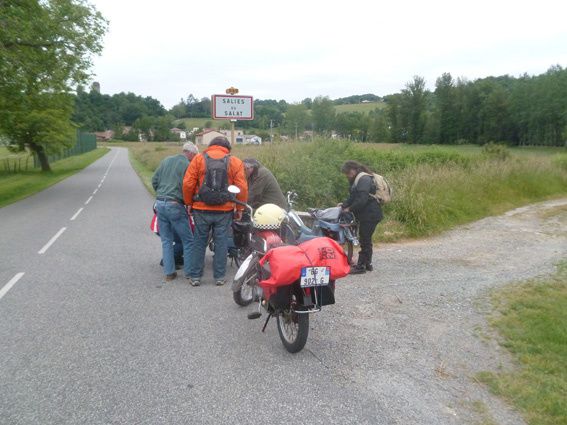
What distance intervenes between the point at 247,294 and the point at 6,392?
2621mm

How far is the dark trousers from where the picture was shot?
673 cm

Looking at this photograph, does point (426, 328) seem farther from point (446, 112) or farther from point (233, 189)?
point (446, 112)

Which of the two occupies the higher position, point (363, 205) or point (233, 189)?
point (233, 189)

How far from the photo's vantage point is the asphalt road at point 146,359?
10.5 feet

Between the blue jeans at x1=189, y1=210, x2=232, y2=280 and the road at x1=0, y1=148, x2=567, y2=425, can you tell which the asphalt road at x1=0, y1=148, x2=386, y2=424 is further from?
the blue jeans at x1=189, y1=210, x2=232, y2=280

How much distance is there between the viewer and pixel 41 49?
1833 centimetres

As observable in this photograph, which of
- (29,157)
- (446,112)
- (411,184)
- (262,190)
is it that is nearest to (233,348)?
(262,190)

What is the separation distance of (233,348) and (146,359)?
0.79 metres

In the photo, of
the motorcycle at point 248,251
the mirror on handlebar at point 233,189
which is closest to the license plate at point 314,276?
the motorcycle at point 248,251

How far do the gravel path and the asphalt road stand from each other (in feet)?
0.43

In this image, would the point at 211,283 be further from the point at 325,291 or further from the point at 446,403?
the point at 446,403

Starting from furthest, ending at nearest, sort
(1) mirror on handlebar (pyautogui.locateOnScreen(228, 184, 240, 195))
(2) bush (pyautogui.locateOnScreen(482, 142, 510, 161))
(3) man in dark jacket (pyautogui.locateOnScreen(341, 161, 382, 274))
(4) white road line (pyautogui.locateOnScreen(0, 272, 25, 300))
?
(2) bush (pyautogui.locateOnScreen(482, 142, 510, 161)) < (3) man in dark jacket (pyautogui.locateOnScreen(341, 161, 382, 274)) < (4) white road line (pyautogui.locateOnScreen(0, 272, 25, 300)) < (1) mirror on handlebar (pyautogui.locateOnScreen(228, 184, 240, 195))

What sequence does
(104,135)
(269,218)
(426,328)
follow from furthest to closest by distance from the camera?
(104,135)
(269,218)
(426,328)

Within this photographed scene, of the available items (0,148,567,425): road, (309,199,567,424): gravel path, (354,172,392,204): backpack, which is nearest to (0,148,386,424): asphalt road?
(0,148,567,425): road
